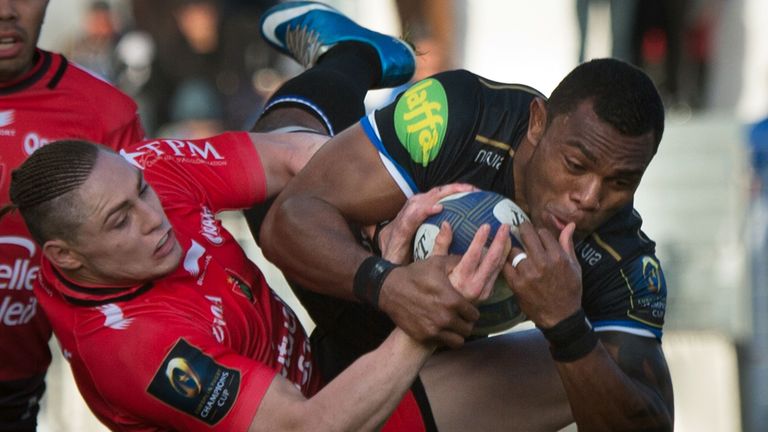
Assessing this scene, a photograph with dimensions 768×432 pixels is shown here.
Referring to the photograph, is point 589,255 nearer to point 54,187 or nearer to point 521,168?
point 521,168

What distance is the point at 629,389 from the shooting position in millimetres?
5199

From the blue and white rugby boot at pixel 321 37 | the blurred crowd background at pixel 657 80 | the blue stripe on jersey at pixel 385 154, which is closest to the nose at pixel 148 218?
the blue stripe on jersey at pixel 385 154

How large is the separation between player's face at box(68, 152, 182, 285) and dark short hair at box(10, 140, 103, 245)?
1.2 inches

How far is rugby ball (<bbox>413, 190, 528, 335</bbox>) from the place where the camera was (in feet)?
16.2

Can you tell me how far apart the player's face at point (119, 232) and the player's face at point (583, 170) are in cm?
120

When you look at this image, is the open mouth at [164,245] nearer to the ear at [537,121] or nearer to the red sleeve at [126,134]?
the red sleeve at [126,134]

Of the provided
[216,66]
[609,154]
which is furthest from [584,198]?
[216,66]

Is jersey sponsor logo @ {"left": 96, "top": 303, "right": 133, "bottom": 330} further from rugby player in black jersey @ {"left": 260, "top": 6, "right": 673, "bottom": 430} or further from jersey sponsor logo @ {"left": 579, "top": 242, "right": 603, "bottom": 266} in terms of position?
jersey sponsor logo @ {"left": 579, "top": 242, "right": 603, "bottom": 266}

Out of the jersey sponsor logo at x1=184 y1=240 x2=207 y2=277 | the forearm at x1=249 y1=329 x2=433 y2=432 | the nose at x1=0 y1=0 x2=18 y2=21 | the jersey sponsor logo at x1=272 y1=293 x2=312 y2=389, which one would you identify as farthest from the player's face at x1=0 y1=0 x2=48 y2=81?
the forearm at x1=249 y1=329 x2=433 y2=432

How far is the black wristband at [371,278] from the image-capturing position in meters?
4.93

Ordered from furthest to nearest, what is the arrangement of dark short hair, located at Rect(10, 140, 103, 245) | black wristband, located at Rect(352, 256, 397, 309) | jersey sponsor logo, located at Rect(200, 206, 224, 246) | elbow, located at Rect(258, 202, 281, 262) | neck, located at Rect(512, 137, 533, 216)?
jersey sponsor logo, located at Rect(200, 206, 224, 246) < elbow, located at Rect(258, 202, 281, 262) < neck, located at Rect(512, 137, 533, 216) < dark short hair, located at Rect(10, 140, 103, 245) < black wristband, located at Rect(352, 256, 397, 309)

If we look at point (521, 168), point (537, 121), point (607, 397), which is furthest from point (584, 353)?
point (537, 121)

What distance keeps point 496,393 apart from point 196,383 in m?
1.18

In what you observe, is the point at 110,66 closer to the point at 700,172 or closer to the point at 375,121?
the point at 700,172
